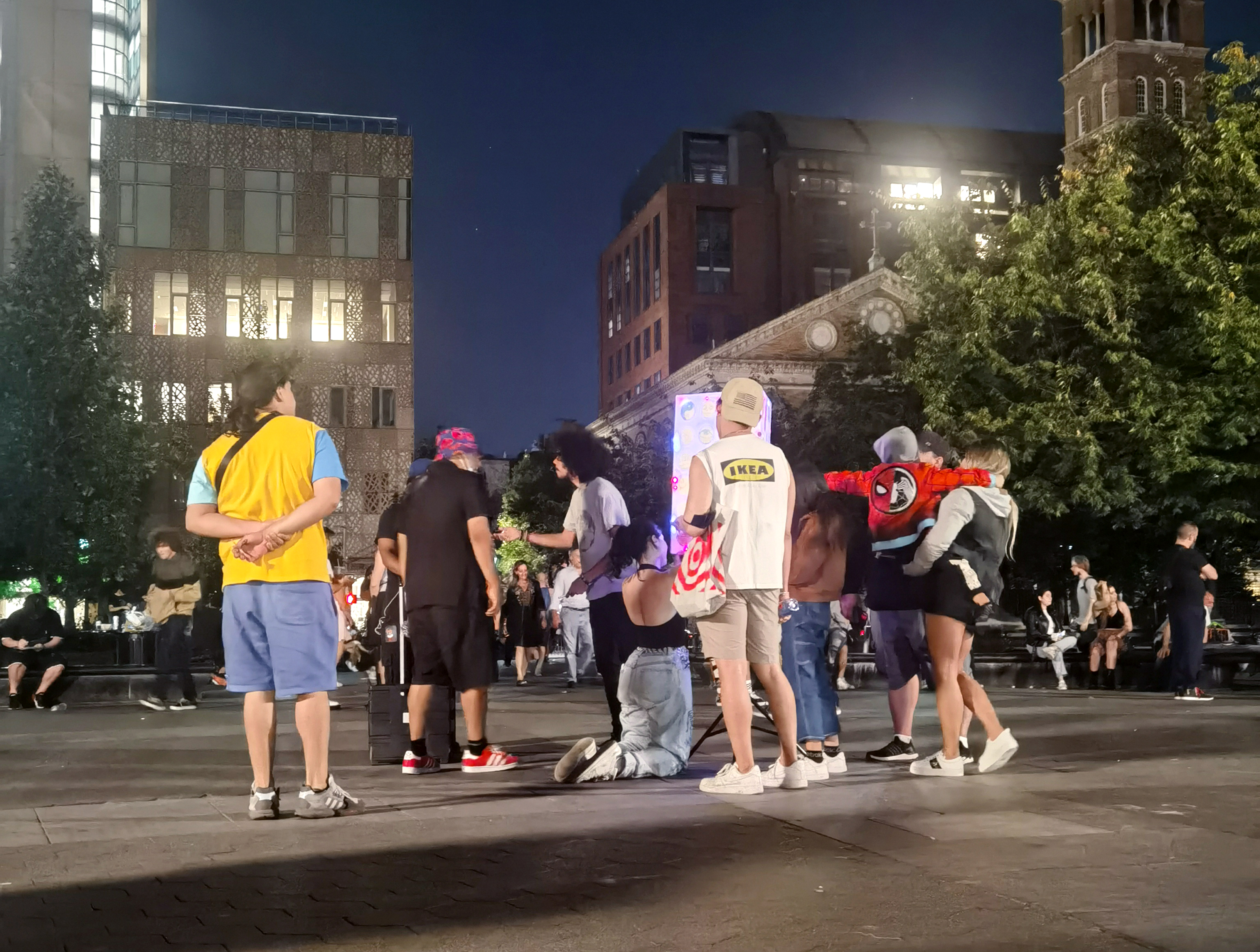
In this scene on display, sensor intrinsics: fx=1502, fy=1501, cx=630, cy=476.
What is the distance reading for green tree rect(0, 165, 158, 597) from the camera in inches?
1307

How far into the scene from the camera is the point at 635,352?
111 m

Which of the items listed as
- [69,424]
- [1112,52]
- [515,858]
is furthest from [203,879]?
[1112,52]

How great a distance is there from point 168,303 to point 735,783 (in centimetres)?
5425

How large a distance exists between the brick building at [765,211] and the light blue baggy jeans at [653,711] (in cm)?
8241

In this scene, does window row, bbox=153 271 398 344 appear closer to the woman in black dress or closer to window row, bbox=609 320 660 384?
the woman in black dress

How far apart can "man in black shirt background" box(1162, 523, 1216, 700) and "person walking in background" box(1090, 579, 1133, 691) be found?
115 inches

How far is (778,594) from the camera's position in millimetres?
7676

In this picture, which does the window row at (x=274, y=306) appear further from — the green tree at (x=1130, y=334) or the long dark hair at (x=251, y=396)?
the long dark hair at (x=251, y=396)

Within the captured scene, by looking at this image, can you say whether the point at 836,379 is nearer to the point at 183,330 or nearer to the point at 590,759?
the point at 183,330

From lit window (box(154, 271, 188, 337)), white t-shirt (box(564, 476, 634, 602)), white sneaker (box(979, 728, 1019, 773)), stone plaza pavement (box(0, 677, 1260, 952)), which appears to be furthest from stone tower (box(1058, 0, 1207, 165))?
stone plaza pavement (box(0, 677, 1260, 952))

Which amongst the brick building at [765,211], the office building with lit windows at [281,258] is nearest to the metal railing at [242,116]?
the office building with lit windows at [281,258]

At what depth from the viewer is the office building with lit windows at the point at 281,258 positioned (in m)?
57.5

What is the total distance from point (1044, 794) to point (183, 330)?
54508 millimetres

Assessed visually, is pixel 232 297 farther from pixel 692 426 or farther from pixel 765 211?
pixel 765 211
